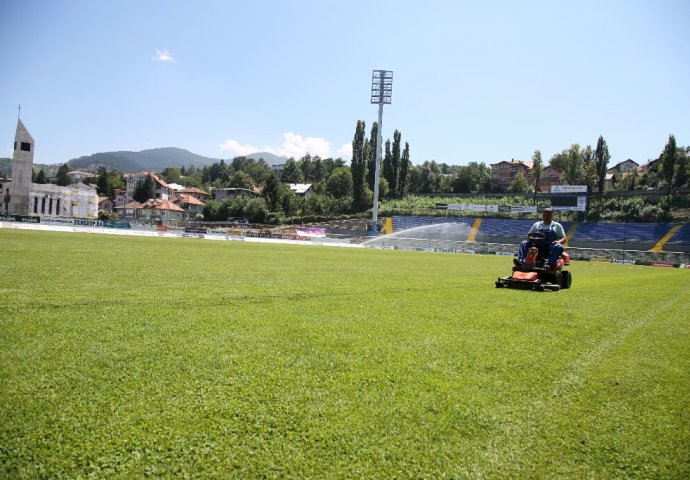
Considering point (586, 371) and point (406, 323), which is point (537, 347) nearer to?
point (586, 371)

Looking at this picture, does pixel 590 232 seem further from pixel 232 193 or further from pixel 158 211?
pixel 232 193

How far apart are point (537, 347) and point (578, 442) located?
2443 millimetres

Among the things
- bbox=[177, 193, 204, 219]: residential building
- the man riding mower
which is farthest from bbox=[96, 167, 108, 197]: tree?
the man riding mower

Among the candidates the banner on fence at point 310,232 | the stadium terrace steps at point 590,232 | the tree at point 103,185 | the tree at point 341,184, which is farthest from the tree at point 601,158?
the tree at point 103,185

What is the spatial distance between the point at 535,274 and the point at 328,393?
942 centimetres

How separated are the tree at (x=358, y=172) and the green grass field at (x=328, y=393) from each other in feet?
272

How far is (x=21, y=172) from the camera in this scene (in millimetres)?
62344

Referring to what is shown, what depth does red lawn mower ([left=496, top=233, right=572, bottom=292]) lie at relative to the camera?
11.0m

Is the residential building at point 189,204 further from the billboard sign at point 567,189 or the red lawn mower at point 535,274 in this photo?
the red lawn mower at point 535,274

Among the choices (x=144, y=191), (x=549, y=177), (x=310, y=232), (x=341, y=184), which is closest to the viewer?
(x=310, y=232)

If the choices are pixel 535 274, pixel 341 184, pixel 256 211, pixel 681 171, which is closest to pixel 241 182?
pixel 341 184

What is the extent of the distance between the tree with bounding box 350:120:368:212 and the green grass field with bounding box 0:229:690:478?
82.8m

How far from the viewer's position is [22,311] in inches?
222

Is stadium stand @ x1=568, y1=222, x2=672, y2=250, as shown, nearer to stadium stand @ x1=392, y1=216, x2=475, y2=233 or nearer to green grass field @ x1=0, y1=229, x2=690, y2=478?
stadium stand @ x1=392, y1=216, x2=475, y2=233
